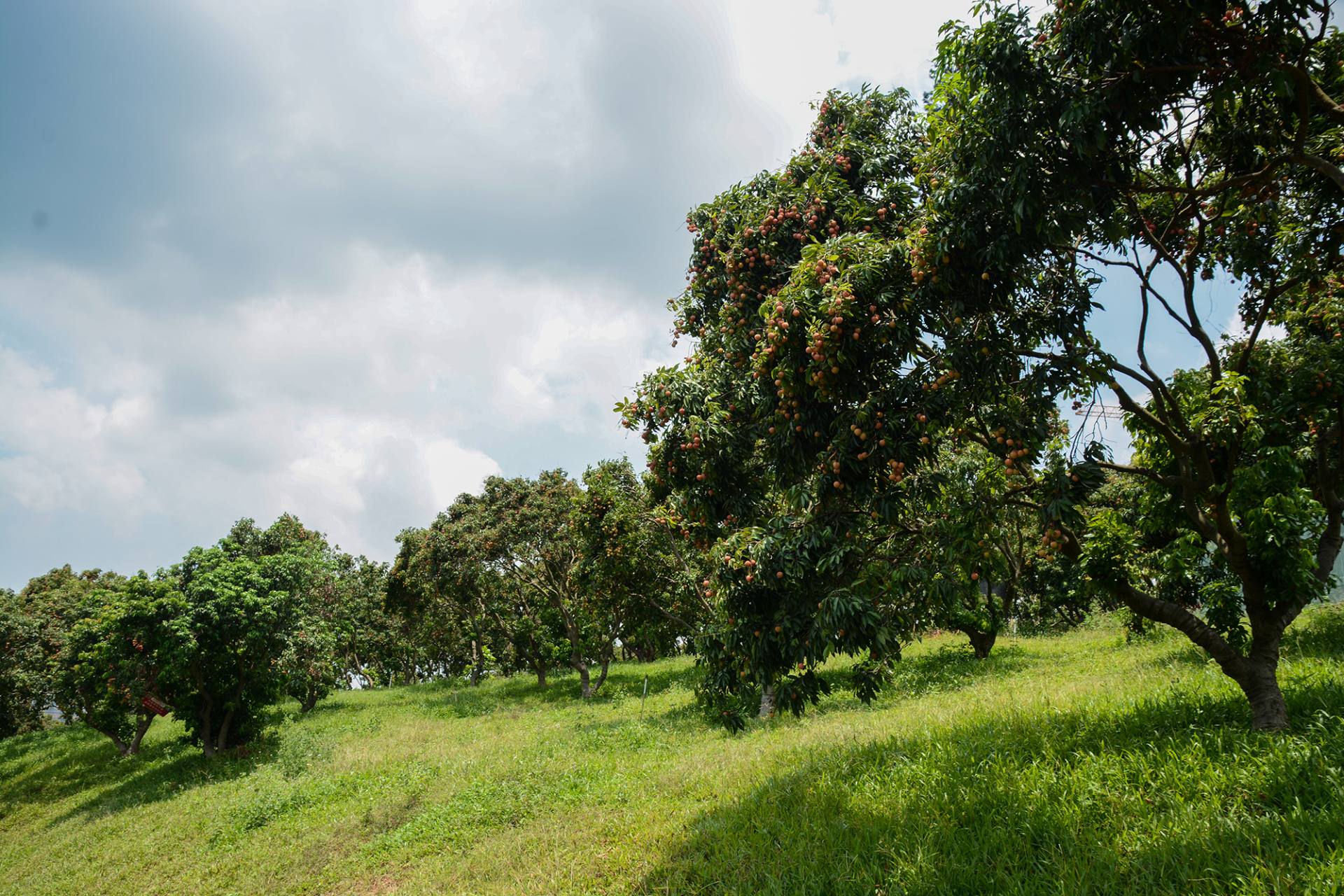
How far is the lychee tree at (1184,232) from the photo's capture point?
15.8ft

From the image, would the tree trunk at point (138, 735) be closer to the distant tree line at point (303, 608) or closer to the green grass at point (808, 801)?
the distant tree line at point (303, 608)

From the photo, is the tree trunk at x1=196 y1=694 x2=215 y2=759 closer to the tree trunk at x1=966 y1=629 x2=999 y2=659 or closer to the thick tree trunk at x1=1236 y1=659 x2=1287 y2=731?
the tree trunk at x1=966 y1=629 x2=999 y2=659

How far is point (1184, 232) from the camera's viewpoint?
7.50m

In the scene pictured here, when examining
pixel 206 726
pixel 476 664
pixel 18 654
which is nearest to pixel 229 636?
pixel 206 726

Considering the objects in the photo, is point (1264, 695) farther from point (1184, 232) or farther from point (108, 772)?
point (108, 772)

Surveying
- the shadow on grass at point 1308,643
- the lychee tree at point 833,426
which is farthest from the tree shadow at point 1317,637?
the lychee tree at point 833,426

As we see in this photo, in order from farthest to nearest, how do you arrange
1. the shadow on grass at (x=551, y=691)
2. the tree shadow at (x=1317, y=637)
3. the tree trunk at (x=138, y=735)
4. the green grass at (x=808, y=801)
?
the shadow on grass at (x=551, y=691) < the tree trunk at (x=138, y=735) < the tree shadow at (x=1317, y=637) < the green grass at (x=808, y=801)

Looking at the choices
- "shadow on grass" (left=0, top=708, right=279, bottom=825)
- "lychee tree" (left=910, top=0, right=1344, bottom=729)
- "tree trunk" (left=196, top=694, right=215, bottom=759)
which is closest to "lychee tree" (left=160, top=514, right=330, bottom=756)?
"tree trunk" (left=196, top=694, right=215, bottom=759)

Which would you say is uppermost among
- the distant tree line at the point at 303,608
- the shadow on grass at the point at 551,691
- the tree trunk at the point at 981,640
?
the distant tree line at the point at 303,608

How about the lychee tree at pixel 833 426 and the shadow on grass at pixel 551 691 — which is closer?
the lychee tree at pixel 833 426

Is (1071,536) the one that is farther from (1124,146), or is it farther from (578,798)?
(578,798)

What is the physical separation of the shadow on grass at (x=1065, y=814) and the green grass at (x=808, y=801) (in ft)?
0.08

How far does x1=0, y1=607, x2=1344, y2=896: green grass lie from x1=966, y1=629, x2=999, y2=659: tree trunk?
0.51 m

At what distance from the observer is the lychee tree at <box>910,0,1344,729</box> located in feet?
15.8
